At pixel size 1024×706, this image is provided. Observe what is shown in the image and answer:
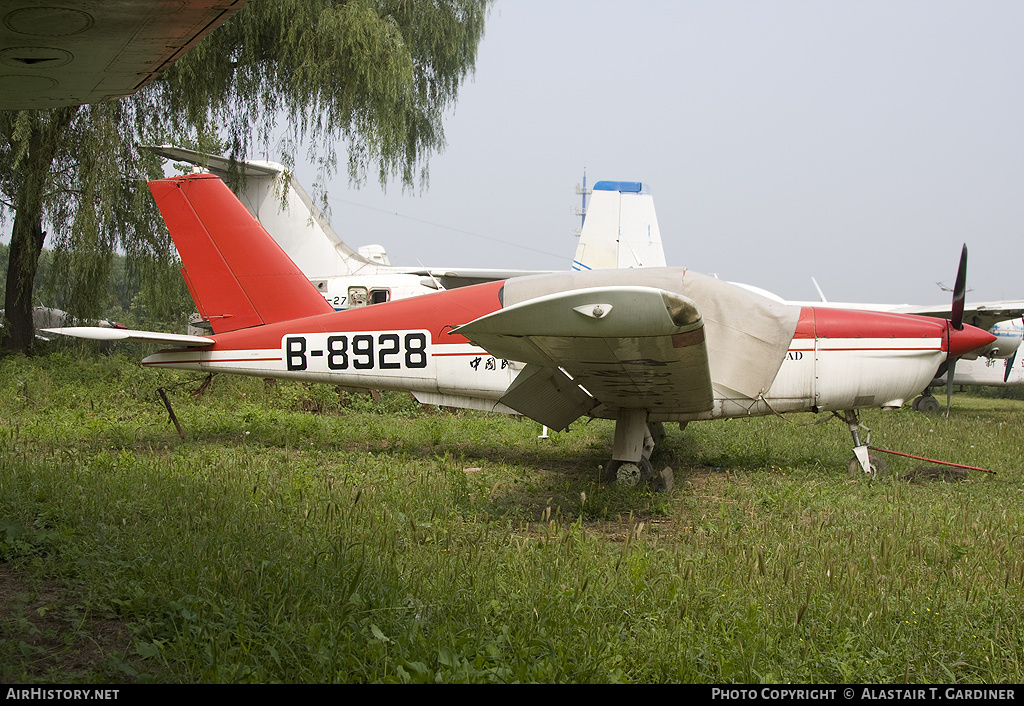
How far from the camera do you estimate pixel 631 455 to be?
636 cm

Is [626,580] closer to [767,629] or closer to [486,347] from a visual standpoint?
[767,629]

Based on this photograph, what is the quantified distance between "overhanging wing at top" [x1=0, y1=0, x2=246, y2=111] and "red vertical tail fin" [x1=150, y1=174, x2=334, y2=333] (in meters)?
4.41

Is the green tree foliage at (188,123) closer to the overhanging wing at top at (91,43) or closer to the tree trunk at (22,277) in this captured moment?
the tree trunk at (22,277)

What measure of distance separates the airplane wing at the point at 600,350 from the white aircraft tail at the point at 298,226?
7.80 meters

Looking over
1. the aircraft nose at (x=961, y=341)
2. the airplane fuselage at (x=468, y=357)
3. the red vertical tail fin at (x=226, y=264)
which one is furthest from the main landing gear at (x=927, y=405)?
the red vertical tail fin at (x=226, y=264)

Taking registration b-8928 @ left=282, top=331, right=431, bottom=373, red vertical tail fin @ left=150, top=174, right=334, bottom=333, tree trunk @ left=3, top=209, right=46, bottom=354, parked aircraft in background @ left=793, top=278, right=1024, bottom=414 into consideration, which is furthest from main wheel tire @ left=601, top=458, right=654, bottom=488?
tree trunk @ left=3, top=209, right=46, bottom=354

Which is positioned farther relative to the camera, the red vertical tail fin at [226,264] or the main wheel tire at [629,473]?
the red vertical tail fin at [226,264]

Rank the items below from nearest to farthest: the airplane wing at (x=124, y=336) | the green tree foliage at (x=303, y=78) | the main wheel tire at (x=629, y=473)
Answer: the main wheel tire at (x=629, y=473)
the airplane wing at (x=124, y=336)
the green tree foliage at (x=303, y=78)

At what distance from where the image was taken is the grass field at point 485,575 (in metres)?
2.67

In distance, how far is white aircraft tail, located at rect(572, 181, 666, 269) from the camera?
503 inches

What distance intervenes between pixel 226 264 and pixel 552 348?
4.54 m

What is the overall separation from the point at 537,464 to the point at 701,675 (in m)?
4.93

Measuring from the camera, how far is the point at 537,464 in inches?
297

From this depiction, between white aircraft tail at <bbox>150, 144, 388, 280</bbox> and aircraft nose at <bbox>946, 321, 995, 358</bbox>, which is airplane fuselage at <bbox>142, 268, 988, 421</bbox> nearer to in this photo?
aircraft nose at <bbox>946, 321, 995, 358</bbox>
